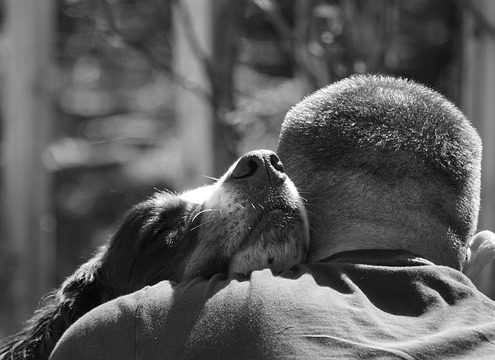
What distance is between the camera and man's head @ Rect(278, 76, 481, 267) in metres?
2.79

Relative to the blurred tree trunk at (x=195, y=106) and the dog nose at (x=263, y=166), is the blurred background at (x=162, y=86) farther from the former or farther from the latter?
the dog nose at (x=263, y=166)

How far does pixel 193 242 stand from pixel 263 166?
431mm

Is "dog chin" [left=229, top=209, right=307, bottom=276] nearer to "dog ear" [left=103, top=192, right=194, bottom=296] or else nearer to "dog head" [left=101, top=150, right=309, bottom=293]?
"dog head" [left=101, top=150, right=309, bottom=293]

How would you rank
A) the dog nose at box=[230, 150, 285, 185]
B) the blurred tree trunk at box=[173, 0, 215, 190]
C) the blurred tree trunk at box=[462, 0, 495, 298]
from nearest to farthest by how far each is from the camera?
the dog nose at box=[230, 150, 285, 185]
the blurred tree trunk at box=[462, 0, 495, 298]
the blurred tree trunk at box=[173, 0, 215, 190]

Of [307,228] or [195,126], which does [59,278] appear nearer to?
[195,126]

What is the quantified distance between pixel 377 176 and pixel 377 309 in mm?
511

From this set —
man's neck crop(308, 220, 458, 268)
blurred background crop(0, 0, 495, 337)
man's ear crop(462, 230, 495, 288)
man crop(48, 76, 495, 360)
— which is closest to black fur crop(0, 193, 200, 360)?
man crop(48, 76, 495, 360)

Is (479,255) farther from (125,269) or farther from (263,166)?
(125,269)

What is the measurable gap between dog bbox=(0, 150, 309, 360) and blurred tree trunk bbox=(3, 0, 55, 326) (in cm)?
484

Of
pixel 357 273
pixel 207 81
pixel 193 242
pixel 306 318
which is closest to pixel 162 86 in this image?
pixel 207 81

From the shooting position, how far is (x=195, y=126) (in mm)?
6992

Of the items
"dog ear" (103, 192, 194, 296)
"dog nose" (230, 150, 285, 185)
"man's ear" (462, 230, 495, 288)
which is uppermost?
"dog nose" (230, 150, 285, 185)

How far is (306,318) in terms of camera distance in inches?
93.6

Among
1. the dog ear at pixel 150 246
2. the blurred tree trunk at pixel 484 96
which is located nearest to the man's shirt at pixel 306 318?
the dog ear at pixel 150 246
